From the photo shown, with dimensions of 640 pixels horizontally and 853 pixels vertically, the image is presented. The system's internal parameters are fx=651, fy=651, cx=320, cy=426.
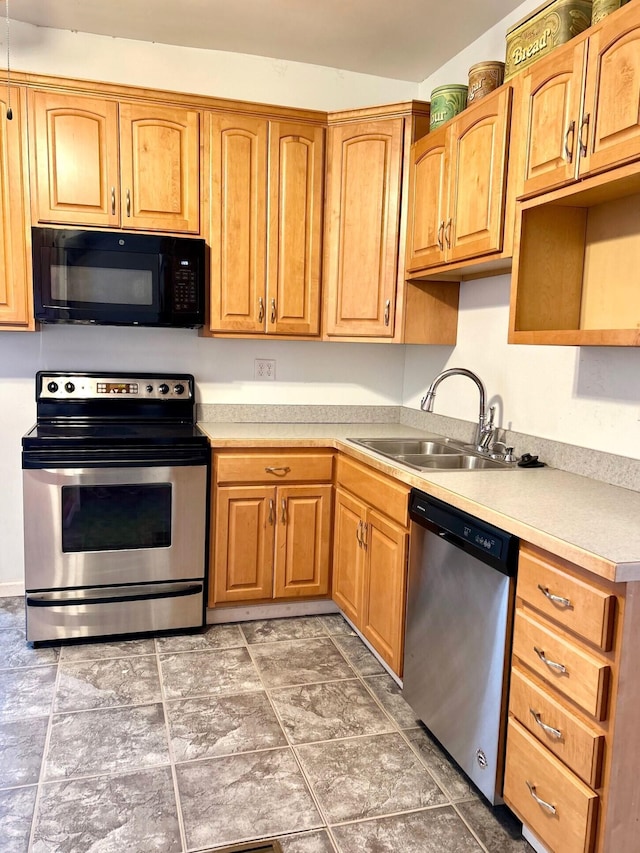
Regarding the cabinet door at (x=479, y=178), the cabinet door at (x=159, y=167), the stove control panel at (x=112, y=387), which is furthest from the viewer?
the stove control panel at (x=112, y=387)

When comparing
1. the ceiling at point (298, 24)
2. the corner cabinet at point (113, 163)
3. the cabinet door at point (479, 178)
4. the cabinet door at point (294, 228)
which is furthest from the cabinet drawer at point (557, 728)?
the ceiling at point (298, 24)

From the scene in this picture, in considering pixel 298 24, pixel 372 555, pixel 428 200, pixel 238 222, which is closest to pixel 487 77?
pixel 428 200

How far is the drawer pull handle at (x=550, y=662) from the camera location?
146 centimetres

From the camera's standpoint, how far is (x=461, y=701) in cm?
186

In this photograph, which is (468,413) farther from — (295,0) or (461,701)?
(295,0)

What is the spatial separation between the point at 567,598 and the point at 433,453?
58.9 inches

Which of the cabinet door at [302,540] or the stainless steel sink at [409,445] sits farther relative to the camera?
the cabinet door at [302,540]

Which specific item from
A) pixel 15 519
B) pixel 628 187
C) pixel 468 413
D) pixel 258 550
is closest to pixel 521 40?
pixel 628 187

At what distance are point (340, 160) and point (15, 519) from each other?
2.32 metres

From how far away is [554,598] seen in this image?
148cm

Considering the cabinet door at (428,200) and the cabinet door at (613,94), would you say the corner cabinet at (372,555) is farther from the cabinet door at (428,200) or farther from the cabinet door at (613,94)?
the cabinet door at (613,94)

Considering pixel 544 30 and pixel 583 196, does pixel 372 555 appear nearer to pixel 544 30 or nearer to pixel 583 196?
pixel 583 196

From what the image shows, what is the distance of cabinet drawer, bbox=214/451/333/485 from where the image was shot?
9.27 feet

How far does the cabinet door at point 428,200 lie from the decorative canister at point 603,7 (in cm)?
84
